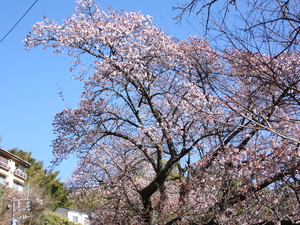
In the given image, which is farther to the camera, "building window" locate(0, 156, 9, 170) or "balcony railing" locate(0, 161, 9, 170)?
"building window" locate(0, 156, 9, 170)

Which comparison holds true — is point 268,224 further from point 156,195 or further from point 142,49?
point 142,49

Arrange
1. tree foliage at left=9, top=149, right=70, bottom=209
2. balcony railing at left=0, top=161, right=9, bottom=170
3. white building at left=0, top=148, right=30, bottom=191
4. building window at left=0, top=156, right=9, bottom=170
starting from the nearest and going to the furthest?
1. balcony railing at left=0, top=161, right=9, bottom=170
2. building window at left=0, top=156, right=9, bottom=170
3. white building at left=0, top=148, right=30, bottom=191
4. tree foliage at left=9, top=149, right=70, bottom=209

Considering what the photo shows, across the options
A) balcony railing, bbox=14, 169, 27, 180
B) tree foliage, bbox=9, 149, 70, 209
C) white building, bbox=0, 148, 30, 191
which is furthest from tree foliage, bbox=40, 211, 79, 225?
tree foliage, bbox=9, 149, 70, 209

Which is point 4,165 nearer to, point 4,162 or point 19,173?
point 4,162

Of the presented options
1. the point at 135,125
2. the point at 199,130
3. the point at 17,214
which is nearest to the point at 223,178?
the point at 199,130

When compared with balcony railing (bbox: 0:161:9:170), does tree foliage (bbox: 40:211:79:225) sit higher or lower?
lower

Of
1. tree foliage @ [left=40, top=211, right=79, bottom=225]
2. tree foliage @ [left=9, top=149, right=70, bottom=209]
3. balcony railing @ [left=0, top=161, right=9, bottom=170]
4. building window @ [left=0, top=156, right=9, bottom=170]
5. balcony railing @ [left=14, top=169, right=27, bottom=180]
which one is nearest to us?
tree foliage @ [left=40, top=211, right=79, bottom=225]

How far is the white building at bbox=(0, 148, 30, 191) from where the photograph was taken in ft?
120

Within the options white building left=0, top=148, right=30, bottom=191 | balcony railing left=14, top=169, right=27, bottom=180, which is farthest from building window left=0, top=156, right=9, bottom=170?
balcony railing left=14, top=169, right=27, bottom=180

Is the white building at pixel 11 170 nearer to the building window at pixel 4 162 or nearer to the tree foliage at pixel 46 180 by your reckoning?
the building window at pixel 4 162

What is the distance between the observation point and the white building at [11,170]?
36.5 meters

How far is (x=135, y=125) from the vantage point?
10.5m

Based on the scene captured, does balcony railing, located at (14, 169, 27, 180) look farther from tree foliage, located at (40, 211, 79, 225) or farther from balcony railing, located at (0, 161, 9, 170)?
tree foliage, located at (40, 211, 79, 225)

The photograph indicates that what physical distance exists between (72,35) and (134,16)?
1832 mm
